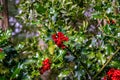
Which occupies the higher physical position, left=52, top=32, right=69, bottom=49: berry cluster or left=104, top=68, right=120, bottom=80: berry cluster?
left=52, top=32, right=69, bottom=49: berry cluster

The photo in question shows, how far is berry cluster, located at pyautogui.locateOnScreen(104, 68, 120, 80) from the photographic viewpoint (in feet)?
8.84

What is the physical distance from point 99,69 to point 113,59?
0.16 meters

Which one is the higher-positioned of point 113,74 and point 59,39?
point 59,39

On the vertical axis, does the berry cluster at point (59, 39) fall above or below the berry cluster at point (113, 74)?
above

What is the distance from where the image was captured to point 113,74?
2.73 m

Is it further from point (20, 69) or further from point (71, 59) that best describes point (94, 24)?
point (20, 69)

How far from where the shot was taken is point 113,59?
291 centimetres

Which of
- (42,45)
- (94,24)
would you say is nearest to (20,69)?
(42,45)

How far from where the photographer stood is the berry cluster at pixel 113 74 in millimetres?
2693

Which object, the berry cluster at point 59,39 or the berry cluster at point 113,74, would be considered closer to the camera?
the berry cluster at point 113,74

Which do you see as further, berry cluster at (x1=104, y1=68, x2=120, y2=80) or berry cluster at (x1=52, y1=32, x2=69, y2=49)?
berry cluster at (x1=52, y1=32, x2=69, y2=49)

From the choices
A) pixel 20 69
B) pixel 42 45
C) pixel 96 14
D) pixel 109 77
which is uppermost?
pixel 96 14

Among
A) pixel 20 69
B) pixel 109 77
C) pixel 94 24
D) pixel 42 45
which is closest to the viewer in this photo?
pixel 20 69

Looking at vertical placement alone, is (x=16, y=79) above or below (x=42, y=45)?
above
